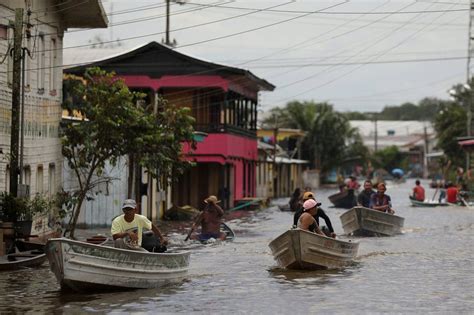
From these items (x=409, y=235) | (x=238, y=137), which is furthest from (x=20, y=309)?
(x=238, y=137)

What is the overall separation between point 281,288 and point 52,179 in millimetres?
13785

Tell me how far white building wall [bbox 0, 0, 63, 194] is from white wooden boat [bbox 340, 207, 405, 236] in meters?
9.02

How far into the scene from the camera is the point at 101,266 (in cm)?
1800

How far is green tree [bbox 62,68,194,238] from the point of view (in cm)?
2998

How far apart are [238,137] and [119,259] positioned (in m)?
35.9

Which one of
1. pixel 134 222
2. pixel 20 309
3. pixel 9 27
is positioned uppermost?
pixel 9 27

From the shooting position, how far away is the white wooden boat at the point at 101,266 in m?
17.5

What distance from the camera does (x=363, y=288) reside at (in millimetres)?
19797

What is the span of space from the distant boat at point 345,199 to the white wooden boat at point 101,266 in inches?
1502

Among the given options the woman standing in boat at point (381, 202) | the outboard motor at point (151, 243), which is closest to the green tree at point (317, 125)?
the woman standing in boat at point (381, 202)

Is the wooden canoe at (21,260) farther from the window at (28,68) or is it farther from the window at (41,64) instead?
the window at (41,64)

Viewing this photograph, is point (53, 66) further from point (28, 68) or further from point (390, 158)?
point (390, 158)

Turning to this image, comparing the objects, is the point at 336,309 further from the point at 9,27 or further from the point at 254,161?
the point at 254,161

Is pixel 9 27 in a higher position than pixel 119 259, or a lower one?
higher
